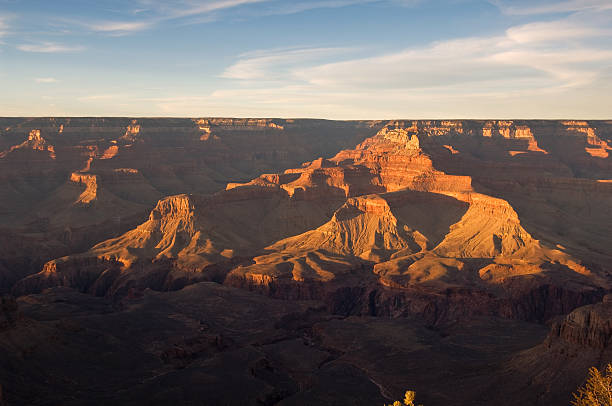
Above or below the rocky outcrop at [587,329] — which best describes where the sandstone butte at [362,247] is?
below

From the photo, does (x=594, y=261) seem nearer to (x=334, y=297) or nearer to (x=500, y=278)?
(x=500, y=278)

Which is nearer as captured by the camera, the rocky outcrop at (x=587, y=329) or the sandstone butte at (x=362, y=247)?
the rocky outcrop at (x=587, y=329)

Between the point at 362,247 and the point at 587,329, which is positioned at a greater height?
the point at 587,329

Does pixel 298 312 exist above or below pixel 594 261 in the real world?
below

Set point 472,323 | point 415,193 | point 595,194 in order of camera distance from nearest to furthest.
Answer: point 472,323, point 415,193, point 595,194

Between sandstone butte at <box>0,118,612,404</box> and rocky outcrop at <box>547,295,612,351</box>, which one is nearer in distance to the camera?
rocky outcrop at <box>547,295,612,351</box>

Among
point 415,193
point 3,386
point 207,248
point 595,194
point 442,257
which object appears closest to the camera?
point 3,386

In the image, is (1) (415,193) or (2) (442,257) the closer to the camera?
(2) (442,257)

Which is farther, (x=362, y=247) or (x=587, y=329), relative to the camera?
(x=362, y=247)

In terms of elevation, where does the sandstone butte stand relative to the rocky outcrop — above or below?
below

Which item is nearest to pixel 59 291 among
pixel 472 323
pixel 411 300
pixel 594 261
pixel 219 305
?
pixel 219 305
